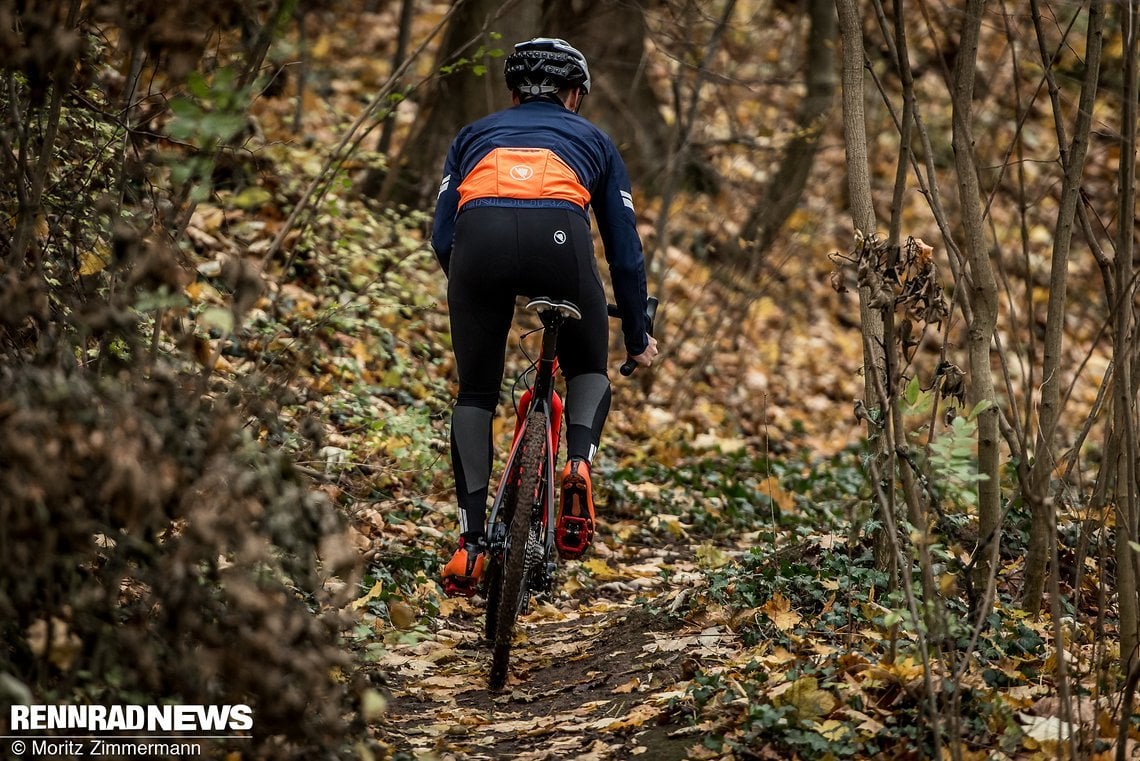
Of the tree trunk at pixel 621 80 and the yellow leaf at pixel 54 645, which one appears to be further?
the tree trunk at pixel 621 80

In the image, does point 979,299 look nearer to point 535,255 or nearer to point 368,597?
point 535,255

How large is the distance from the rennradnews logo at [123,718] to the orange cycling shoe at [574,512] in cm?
177

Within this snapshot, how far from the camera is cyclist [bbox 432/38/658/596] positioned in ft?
13.1

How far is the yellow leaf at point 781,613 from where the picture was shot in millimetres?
3857

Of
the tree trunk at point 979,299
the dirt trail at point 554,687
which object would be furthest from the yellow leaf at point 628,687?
the tree trunk at point 979,299

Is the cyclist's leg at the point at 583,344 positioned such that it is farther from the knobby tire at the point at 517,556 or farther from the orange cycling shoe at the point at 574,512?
the knobby tire at the point at 517,556

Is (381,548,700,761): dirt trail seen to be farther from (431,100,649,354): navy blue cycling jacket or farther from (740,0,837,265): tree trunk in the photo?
(740,0,837,265): tree trunk

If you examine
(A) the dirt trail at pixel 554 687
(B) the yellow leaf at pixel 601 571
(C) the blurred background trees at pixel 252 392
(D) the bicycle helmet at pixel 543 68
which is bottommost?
(A) the dirt trail at pixel 554 687

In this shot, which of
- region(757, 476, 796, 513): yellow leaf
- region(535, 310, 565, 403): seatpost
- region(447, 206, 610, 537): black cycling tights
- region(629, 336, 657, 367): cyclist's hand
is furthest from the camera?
region(757, 476, 796, 513): yellow leaf

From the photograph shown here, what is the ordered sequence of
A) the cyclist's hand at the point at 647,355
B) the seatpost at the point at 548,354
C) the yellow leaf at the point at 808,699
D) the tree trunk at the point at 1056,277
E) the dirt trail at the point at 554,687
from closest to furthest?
the yellow leaf at the point at 808,699, the tree trunk at the point at 1056,277, the dirt trail at the point at 554,687, the seatpost at the point at 548,354, the cyclist's hand at the point at 647,355

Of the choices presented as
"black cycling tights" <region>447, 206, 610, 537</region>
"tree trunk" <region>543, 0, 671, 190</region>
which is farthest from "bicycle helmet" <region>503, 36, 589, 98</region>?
"tree trunk" <region>543, 0, 671, 190</region>

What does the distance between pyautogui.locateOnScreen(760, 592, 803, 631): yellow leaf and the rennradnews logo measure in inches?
76.4

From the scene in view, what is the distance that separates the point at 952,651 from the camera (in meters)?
3.17

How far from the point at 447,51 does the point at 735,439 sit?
12.4 feet
